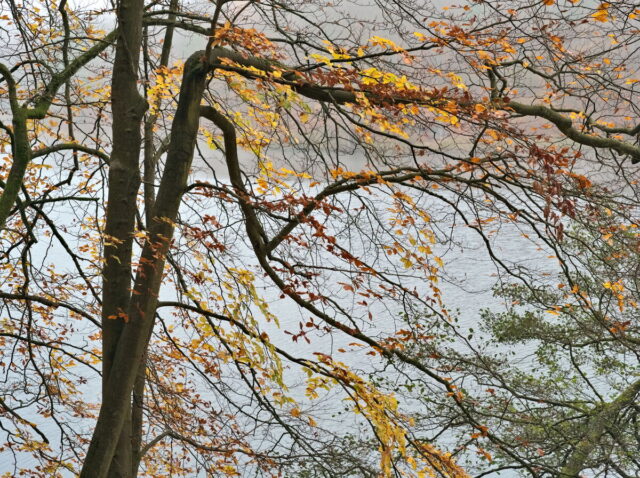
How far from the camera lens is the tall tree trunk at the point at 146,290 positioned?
153 inches

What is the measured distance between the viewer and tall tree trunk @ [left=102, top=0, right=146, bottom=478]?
4242 mm

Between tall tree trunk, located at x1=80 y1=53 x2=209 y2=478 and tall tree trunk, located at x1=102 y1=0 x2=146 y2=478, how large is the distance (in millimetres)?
177

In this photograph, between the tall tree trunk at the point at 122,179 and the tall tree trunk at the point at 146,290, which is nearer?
the tall tree trunk at the point at 146,290

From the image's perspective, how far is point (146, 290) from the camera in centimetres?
403

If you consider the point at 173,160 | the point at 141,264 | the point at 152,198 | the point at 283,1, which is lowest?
the point at 141,264

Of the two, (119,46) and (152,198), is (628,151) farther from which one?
(152,198)

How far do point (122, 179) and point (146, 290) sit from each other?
766 millimetres

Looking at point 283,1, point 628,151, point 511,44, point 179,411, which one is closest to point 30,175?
point 179,411

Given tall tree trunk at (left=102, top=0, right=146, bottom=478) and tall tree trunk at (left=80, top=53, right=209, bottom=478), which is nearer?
tall tree trunk at (left=80, top=53, right=209, bottom=478)

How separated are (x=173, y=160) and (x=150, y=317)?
987mm

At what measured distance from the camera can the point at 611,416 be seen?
6.39 meters

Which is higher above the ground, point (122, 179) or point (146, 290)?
point (122, 179)

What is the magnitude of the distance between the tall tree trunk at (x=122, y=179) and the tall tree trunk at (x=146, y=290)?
0.58 ft

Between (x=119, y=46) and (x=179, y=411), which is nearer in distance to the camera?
(x=119, y=46)
